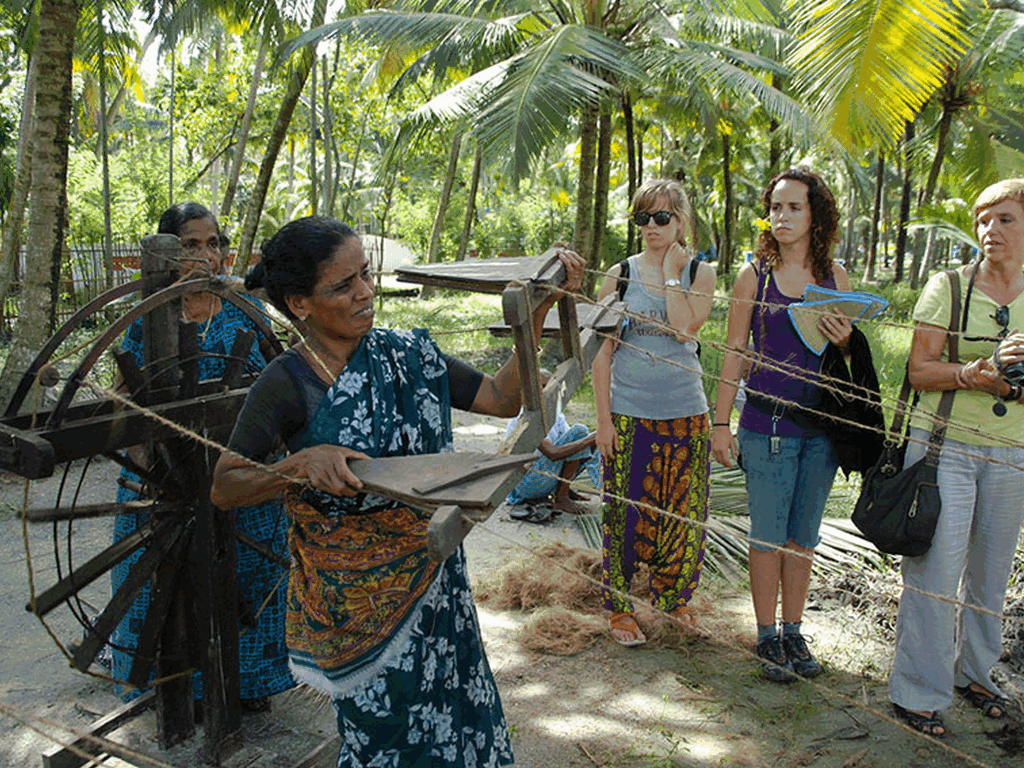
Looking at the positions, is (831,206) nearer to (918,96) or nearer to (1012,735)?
(1012,735)

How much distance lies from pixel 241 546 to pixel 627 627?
166 centimetres

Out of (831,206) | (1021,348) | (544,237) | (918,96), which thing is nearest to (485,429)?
(918,96)

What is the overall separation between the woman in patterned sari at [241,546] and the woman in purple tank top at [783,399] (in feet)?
5.62

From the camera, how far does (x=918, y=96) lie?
484 centimetres

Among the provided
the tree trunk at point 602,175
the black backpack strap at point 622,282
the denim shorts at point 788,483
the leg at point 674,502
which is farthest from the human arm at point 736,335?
Answer: the tree trunk at point 602,175

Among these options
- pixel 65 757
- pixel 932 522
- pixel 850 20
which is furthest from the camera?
pixel 850 20

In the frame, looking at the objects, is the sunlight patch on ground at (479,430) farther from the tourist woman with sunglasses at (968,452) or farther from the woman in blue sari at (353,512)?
the woman in blue sari at (353,512)

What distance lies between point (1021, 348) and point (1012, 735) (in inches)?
52.3

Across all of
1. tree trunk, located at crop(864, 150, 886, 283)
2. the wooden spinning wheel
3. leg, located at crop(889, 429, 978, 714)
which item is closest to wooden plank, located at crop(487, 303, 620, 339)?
the wooden spinning wheel

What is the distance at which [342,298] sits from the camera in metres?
1.89

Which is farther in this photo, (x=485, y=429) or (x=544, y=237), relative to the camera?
(x=544, y=237)

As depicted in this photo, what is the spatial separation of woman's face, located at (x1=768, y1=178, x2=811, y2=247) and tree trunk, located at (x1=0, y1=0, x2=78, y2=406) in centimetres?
514

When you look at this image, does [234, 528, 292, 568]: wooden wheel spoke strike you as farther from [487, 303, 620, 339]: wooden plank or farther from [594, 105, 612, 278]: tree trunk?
[594, 105, 612, 278]: tree trunk

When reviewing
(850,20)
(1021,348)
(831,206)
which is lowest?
(1021,348)
